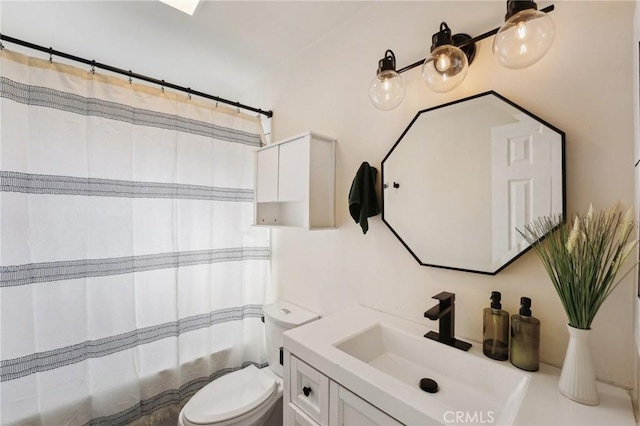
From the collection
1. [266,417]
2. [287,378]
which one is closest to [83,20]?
[287,378]

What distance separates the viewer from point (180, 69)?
6.74 feet

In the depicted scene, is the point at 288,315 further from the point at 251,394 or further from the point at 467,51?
the point at 467,51

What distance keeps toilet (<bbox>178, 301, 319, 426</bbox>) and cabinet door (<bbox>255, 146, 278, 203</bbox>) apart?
742mm

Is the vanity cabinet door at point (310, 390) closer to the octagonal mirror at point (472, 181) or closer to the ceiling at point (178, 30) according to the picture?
the octagonal mirror at point (472, 181)

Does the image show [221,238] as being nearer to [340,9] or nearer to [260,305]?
[260,305]

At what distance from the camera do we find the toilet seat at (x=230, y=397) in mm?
1270

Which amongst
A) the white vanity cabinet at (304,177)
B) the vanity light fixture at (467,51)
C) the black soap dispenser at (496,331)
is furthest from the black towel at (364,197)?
the black soap dispenser at (496,331)

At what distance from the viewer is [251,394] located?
56.1 inches

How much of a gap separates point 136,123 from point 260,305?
1.43 metres

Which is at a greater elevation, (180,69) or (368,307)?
(180,69)

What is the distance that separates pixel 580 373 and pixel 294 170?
4.56ft

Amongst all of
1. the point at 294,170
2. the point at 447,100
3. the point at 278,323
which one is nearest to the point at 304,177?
the point at 294,170

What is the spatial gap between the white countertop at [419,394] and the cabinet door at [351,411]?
2 cm

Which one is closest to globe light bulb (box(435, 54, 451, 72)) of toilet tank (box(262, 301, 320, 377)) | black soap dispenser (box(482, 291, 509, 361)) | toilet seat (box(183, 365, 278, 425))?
black soap dispenser (box(482, 291, 509, 361))
